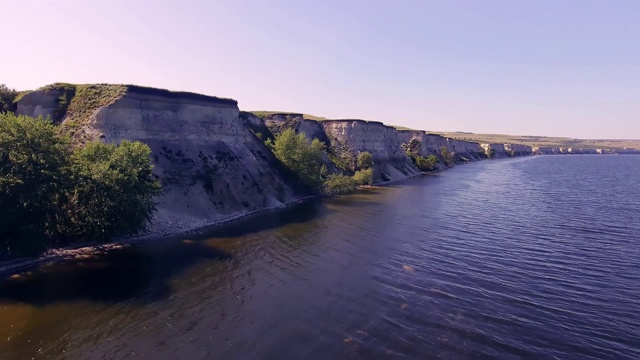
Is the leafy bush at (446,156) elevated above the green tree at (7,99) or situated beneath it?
situated beneath

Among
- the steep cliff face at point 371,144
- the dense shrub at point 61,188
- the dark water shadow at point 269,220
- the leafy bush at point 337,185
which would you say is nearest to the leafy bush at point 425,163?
the steep cliff face at point 371,144

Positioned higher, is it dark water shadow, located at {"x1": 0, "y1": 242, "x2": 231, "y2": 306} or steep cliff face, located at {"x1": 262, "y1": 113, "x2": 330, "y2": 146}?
steep cliff face, located at {"x1": 262, "y1": 113, "x2": 330, "y2": 146}

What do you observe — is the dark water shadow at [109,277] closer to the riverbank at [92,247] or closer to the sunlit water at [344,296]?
the sunlit water at [344,296]

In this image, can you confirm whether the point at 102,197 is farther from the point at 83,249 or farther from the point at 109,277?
the point at 109,277

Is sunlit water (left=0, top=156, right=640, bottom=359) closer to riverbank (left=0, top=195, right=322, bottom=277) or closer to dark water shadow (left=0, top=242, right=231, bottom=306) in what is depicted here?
dark water shadow (left=0, top=242, right=231, bottom=306)

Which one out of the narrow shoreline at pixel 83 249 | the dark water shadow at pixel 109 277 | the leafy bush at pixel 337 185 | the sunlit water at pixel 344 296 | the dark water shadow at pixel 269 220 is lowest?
the sunlit water at pixel 344 296

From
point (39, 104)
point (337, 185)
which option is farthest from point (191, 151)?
point (337, 185)

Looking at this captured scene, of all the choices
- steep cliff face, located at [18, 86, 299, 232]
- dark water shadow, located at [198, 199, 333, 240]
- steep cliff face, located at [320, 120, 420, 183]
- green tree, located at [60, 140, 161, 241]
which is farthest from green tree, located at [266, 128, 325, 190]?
green tree, located at [60, 140, 161, 241]
